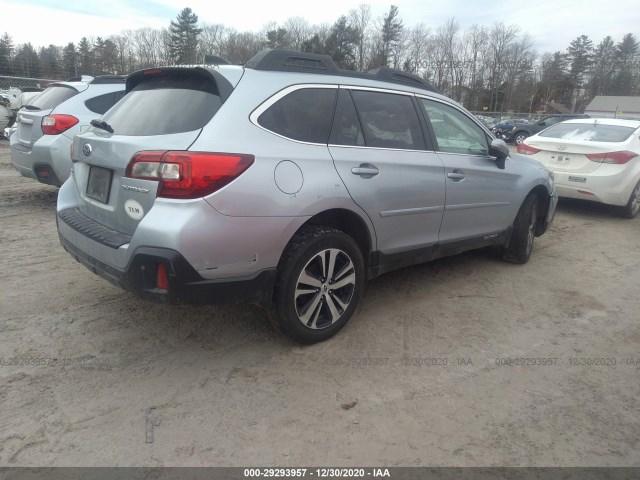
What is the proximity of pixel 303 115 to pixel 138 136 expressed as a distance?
101 cm

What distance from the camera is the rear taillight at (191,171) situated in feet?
8.10

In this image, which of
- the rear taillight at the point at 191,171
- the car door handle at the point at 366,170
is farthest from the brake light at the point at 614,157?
the rear taillight at the point at 191,171

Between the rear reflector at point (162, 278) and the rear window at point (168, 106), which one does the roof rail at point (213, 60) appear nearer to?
the rear window at point (168, 106)

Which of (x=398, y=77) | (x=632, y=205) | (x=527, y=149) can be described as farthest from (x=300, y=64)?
(x=632, y=205)

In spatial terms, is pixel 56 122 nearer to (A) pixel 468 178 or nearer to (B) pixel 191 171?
(B) pixel 191 171

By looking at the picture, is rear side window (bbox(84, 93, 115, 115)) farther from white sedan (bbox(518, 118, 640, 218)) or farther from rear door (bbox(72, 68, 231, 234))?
white sedan (bbox(518, 118, 640, 218))

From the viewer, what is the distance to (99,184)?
9.69 feet

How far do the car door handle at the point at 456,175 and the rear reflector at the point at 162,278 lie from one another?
96.1 inches

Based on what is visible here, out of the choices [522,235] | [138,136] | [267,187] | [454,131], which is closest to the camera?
[267,187]

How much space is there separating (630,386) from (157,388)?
2839 mm

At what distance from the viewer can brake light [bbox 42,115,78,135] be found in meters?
5.86

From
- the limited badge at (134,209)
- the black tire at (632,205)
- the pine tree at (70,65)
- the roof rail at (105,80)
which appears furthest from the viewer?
the pine tree at (70,65)

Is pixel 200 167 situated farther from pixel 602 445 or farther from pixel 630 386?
pixel 630 386

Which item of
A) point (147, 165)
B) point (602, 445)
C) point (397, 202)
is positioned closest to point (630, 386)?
point (602, 445)
